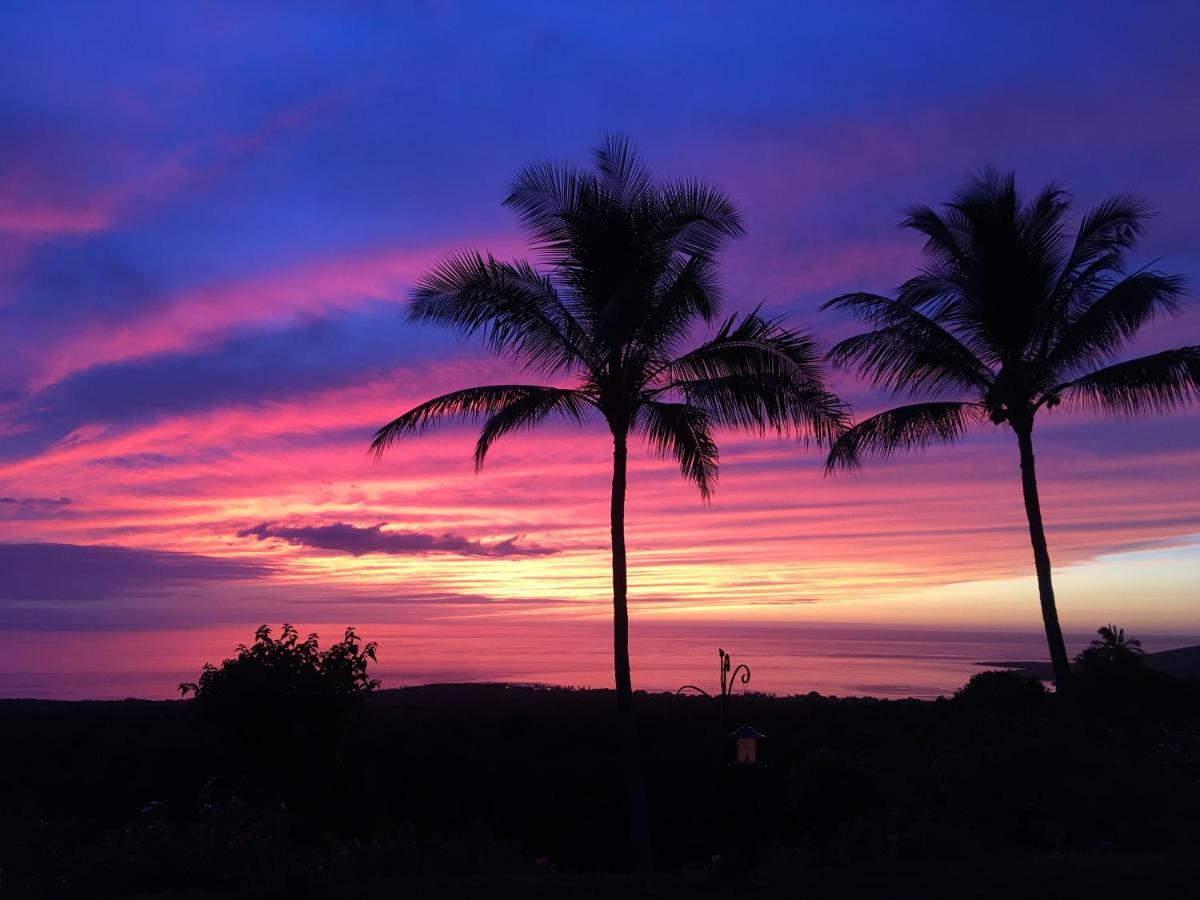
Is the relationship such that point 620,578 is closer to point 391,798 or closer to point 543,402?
point 543,402

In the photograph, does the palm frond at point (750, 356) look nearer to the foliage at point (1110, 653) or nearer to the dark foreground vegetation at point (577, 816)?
the dark foreground vegetation at point (577, 816)

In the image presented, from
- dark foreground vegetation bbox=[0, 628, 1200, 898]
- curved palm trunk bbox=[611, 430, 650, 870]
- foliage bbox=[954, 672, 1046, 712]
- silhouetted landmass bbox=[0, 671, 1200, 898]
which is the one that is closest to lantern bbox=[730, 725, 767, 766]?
dark foreground vegetation bbox=[0, 628, 1200, 898]

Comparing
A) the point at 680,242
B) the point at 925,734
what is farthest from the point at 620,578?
the point at 925,734

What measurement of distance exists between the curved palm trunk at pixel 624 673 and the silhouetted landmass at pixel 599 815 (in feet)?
4.32

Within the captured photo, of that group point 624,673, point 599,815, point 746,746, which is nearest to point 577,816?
point 599,815

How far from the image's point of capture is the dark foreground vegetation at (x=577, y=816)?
9.27m

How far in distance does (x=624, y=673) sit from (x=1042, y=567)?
7.16 meters

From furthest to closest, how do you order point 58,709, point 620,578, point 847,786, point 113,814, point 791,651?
point 791,651
point 58,709
point 113,814
point 620,578
point 847,786

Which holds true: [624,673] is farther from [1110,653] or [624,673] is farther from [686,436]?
A: [1110,653]

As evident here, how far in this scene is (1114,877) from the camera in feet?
29.7

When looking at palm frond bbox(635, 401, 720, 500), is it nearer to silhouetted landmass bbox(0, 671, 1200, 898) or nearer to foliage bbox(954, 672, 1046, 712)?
silhouetted landmass bbox(0, 671, 1200, 898)

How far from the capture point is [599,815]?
22094 mm

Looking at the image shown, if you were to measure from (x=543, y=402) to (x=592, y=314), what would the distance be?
142cm

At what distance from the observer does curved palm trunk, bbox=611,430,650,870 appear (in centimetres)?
1383
